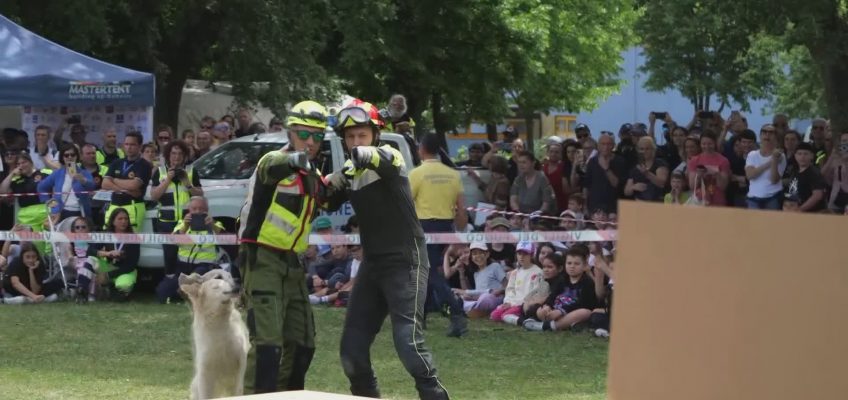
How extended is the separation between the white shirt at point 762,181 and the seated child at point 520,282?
2155mm

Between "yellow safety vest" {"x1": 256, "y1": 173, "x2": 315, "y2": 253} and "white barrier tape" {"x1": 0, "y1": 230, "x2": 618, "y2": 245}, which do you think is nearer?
"yellow safety vest" {"x1": 256, "y1": 173, "x2": 315, "y2": 253}

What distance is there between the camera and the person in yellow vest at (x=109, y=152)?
15.4 metres

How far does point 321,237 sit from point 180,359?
360 centimetres

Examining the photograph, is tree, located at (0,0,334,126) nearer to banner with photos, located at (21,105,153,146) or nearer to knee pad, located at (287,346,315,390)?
banner with photos, located at (21,105,153,146)

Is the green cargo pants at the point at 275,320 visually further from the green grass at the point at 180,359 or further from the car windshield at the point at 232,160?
the car windshield at the point at 232,160

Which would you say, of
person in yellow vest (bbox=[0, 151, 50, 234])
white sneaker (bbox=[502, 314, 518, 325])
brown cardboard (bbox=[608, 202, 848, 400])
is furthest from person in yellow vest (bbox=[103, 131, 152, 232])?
brown cardboard (bbox=[608, 202, 848, 400])

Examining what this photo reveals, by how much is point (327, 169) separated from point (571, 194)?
2717mm

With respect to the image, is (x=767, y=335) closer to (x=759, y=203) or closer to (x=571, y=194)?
(x=759, y=203)

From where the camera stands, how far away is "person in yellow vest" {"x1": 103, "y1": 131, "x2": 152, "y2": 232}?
14484mm

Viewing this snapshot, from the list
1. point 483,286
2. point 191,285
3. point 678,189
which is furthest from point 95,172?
point 191,285

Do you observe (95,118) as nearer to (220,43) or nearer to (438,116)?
(220,43)

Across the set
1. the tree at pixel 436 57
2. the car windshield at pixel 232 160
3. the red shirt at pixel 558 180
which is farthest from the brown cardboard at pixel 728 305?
the tree at pixel 436 57

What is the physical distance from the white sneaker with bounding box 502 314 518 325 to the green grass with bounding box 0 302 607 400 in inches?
4.9

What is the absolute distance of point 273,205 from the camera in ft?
22.6
